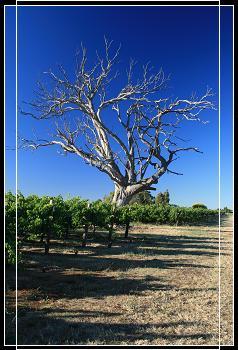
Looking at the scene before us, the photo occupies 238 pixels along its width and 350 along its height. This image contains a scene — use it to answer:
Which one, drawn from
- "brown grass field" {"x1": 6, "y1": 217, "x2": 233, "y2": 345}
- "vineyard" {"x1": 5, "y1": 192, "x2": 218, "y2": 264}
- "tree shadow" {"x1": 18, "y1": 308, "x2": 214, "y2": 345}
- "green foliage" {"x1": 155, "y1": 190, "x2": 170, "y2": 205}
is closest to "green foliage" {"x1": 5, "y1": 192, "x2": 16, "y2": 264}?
"vineyard" {"x1": 5, "y1": 192, "x2": 218, "y2": 264}

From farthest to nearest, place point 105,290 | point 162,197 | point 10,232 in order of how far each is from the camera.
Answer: point 162,197, point 10,232, point 105,290

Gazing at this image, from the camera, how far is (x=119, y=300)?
20.6 ft

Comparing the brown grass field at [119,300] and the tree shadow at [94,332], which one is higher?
the tree shadow at [94,332]

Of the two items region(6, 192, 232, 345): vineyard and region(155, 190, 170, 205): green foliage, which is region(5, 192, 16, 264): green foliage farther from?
region(155, 190, 170, 205): green foliage

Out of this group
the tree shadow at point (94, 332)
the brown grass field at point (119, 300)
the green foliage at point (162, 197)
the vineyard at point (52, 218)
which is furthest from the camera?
the green foliage at point (162, 197)

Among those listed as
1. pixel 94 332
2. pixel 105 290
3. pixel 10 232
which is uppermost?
pixel 10 232

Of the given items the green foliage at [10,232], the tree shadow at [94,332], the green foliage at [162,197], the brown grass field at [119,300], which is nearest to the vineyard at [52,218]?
the green foliage at [10,232]

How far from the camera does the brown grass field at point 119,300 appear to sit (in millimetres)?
4551

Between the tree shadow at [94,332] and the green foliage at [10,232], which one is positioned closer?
the tree shadow at [94,332]

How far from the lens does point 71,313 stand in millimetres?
5492

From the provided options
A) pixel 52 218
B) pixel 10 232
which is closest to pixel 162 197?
pixel 52 218

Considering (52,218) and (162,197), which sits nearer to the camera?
(52,218)

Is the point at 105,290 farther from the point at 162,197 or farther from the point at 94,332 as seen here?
the point at 162,197

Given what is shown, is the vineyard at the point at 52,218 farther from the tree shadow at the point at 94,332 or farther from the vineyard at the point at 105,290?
the tree shadow at the point at 94,332
